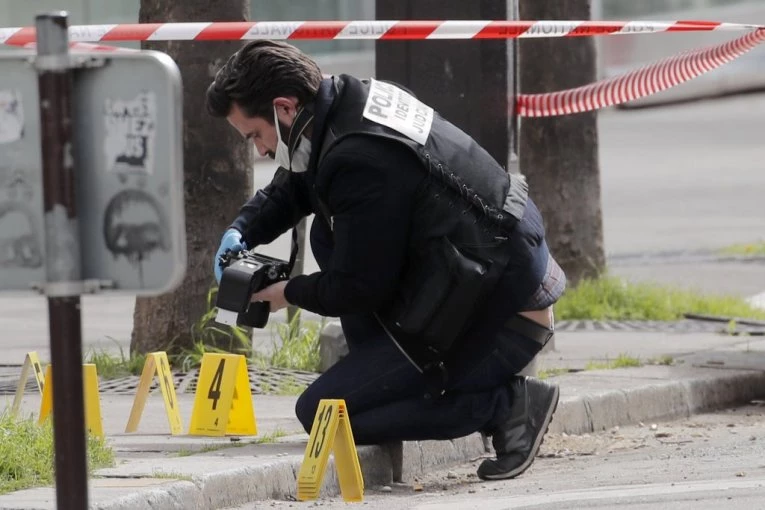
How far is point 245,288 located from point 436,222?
591 mm

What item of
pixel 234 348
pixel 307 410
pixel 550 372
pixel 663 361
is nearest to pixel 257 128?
pixel 307 410

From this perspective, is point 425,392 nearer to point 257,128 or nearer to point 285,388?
point 257,128

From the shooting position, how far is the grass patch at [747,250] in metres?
11.1

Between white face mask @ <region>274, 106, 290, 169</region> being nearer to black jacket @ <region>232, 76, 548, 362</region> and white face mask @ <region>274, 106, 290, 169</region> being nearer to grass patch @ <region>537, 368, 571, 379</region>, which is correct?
black jacket @ <region>232, 76, 548, 362</region>

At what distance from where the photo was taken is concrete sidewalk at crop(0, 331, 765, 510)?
183 inches

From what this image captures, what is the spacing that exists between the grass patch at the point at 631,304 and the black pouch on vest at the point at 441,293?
3.40 m

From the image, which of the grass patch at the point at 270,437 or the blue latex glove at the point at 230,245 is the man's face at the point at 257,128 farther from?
the grass patch at the point at 270,437

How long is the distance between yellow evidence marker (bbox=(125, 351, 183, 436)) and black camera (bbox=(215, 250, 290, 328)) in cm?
49

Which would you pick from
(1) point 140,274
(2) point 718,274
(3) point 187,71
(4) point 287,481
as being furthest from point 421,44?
(2) point 718,274

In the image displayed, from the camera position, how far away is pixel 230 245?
5465mm

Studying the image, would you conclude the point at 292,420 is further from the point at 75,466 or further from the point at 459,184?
the point at 75,466

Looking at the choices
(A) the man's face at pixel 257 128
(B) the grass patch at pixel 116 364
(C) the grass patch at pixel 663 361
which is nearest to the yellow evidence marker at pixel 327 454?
(A) the man's face at pixel 257 128

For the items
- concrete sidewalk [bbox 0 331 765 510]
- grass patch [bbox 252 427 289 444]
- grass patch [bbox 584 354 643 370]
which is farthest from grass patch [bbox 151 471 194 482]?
grass patch [bbox 584 354 643 370]

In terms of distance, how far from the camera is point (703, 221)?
13211 millimetres
